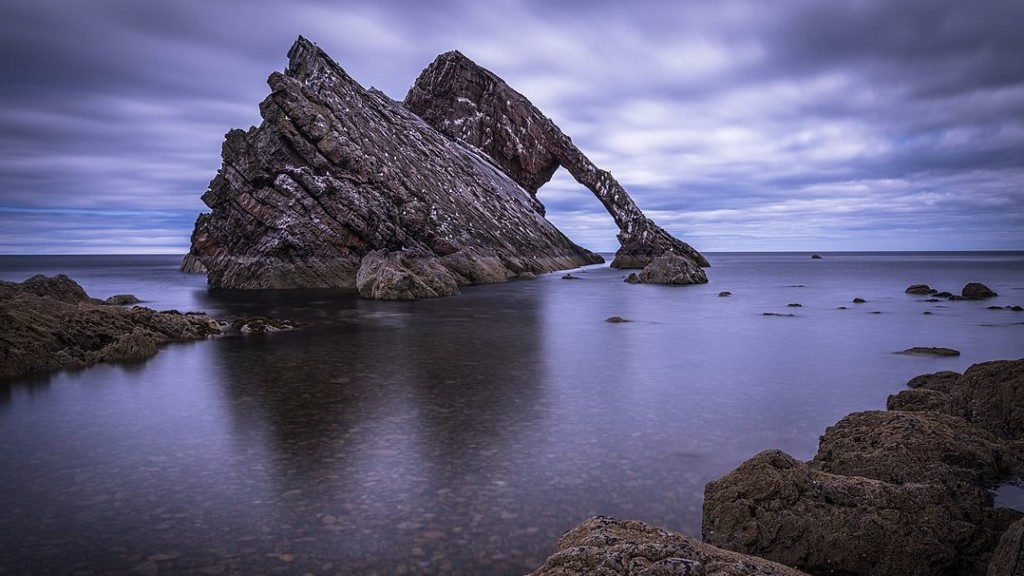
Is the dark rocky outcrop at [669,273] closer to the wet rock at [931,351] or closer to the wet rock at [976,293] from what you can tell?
the wet rock at [976,293]

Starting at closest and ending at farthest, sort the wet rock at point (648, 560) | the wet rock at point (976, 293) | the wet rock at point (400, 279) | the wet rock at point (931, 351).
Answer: the wet rock at point (648, 560) < the wet rock at point (931, 351) < the wet rock at point (400, 279) < the wet rock at point (976, 293)

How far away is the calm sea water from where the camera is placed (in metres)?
7.06

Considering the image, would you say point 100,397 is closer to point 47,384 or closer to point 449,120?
point 47,384

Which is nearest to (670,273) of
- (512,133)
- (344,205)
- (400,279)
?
(400,279)

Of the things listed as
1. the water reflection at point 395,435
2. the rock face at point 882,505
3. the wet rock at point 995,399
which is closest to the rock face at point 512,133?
the water reflection at point 395,435

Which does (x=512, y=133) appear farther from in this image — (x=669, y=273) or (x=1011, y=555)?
(x=1011, y=555)

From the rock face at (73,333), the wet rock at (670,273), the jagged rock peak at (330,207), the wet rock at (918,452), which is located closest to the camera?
the wet rock at (918,452)

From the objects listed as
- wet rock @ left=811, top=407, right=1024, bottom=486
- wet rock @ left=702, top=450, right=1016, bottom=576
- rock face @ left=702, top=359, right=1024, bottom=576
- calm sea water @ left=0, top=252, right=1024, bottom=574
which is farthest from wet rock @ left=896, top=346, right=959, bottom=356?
wet rock @ left=702, top=450, right=1016, bottom=576

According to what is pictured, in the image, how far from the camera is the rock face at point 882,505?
19.8 feet

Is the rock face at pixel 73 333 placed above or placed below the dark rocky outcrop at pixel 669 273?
below

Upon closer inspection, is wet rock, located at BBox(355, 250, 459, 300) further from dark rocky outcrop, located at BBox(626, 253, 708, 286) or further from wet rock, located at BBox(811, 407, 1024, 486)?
wet rock, located at BBox(811, 407, 1024, 486)

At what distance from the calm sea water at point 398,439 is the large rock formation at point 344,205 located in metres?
24.2

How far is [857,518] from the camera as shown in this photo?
6.38 m

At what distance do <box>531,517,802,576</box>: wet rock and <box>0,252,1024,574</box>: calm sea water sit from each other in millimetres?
2021
